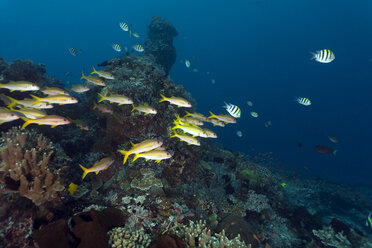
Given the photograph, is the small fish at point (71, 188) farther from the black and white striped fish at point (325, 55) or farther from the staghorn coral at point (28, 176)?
the black and white striped fish at point (325, 55)

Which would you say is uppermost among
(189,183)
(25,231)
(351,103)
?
(351,103)

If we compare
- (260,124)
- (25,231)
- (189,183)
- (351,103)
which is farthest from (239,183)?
(351,103)

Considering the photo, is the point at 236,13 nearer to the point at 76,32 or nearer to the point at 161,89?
the point at 76,32

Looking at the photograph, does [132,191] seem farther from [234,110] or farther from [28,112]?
[234,110]

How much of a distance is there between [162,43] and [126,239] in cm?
2341

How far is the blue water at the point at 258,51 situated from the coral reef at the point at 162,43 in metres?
65.7

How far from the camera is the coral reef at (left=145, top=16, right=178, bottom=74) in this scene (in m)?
23.0

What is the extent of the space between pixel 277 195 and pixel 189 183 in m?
6.52

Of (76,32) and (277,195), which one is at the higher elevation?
(76,32)

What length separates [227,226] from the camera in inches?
236

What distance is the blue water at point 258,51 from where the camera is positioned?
109 meters

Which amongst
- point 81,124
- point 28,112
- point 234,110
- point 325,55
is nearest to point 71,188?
point 28,112

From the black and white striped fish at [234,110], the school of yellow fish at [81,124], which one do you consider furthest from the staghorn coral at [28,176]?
the black and white striped fish at [234,110]

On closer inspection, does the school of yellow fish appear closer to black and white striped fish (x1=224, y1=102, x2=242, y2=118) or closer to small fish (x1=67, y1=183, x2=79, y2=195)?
small fish (x1=67, y1=183, x2=79, y2=195)
